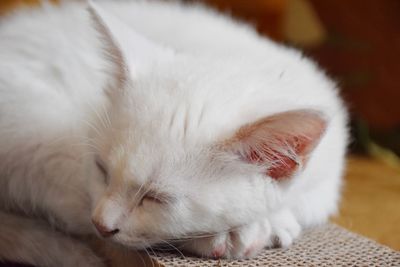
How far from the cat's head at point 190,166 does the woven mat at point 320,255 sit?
0.31ft

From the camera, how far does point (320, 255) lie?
4.81 feet

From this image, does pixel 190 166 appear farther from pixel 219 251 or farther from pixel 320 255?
pixel 320 255

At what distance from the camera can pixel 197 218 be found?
1260mm

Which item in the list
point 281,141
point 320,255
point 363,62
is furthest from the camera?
point 363,62

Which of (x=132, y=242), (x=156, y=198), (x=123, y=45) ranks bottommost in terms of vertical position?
(x=132, y=242)

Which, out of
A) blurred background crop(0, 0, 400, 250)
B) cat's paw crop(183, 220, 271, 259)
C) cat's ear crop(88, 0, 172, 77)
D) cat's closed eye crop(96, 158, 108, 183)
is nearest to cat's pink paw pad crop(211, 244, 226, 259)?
cat's paw crop(183, 220, 271, 259)

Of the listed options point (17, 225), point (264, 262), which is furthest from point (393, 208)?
point (17, 225)

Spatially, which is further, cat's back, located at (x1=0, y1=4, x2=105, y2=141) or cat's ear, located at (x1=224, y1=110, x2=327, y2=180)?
cat's back, located at (x1=0, y1=4, x2=105, y2=141)

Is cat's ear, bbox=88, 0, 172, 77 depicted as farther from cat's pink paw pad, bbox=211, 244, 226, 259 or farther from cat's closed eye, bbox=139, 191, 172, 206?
cat's pink paw pad, bbox=211, 244, 226, 259

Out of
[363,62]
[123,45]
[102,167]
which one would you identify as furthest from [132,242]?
[363,62]

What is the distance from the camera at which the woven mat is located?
1363 mm

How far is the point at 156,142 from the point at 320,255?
0.51 metres

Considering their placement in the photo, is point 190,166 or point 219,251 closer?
point 190,166

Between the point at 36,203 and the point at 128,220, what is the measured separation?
369 mm
